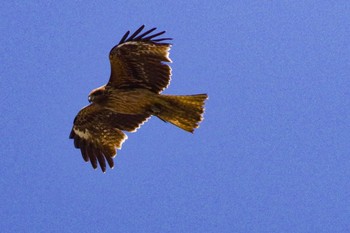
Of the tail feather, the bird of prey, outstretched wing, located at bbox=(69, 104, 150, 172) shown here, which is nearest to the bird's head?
the bird of prey

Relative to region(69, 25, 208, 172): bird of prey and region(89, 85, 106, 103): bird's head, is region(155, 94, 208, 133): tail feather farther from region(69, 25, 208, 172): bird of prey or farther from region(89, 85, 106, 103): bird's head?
region(89, 85, 106, 103): bird's head

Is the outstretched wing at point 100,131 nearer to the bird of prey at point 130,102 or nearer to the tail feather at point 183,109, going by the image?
the bird of prey at point 130,102

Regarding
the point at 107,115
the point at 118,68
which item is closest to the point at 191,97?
the point at 118,68

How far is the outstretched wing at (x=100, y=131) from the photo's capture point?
1119cm

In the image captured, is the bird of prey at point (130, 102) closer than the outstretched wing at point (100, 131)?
Yes

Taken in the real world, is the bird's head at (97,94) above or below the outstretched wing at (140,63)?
below

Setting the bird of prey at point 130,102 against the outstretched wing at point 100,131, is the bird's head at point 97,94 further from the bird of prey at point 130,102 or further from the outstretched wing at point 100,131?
the outstretched wing at point 100,131

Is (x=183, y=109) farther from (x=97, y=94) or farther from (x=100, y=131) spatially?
(x=100, y=131)

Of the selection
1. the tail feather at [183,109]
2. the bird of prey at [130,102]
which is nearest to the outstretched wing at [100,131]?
the bird of prey at [130,102]

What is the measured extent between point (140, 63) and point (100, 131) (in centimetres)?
163

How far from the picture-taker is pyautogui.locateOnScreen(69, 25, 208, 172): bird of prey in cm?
1015

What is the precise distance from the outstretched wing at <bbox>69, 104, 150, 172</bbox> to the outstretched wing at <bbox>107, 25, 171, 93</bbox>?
2.58ft

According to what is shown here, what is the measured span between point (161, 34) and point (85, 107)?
1887 mm

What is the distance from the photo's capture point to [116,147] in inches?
444
